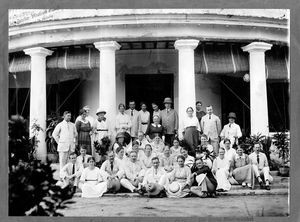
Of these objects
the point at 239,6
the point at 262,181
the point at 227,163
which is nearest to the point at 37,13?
the point at 239,6

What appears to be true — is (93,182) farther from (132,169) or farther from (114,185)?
(132,169)

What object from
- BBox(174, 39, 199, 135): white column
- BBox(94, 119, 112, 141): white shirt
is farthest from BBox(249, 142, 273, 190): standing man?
BBox(94, 119, 112, 141): white shirt

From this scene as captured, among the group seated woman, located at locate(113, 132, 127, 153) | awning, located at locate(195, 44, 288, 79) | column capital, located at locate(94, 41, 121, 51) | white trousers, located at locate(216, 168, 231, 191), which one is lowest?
white trousers, located at locate(216, 168, 231, 191)

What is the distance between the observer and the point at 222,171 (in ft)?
26.8

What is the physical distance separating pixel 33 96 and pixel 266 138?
13.9 ft

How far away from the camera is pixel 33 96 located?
8.64m

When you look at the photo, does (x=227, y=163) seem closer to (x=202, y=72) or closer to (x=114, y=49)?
(x=202, y=72)

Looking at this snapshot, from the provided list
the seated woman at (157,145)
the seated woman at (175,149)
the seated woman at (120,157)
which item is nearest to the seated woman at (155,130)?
the seated woman at (157,145)

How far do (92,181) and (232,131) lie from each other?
8.60 feet

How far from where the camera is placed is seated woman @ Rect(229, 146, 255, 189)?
26.7ft

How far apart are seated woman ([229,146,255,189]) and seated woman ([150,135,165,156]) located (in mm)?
1249

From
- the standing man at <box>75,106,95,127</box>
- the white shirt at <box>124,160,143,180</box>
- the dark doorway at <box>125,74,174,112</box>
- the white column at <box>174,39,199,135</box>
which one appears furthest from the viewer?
the dark doorway at <box>125,74,174,112</box>

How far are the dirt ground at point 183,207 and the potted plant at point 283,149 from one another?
1.43ft

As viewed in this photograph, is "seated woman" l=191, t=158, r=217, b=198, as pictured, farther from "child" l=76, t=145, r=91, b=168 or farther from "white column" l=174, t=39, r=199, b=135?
"child" l=76, t=145, r=91, b=168
